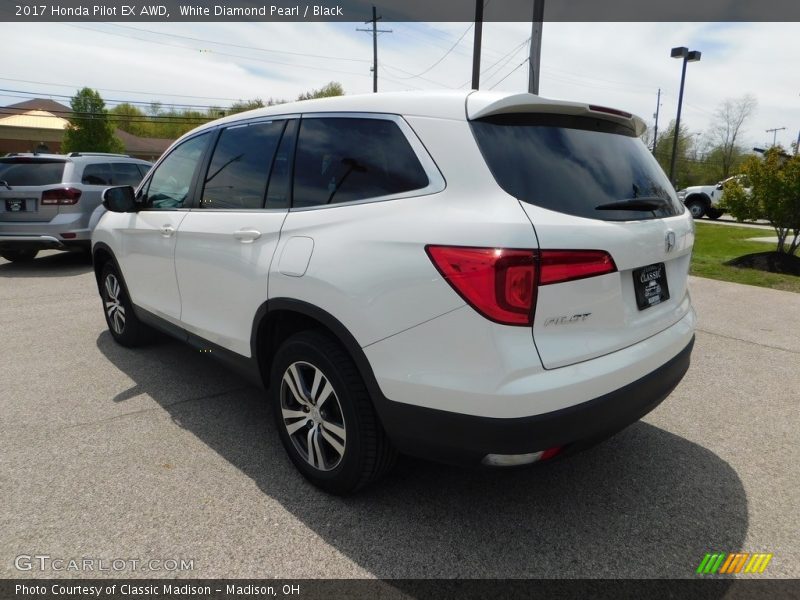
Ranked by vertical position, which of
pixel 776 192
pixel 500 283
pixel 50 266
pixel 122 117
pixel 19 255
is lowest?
pixel 50 266

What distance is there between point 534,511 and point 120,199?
3.55 m

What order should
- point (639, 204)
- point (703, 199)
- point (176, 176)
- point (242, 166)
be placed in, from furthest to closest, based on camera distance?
1. point (703, 199)
2. point (176, 176)
3. point (242, 166)
4. point (639, 204)

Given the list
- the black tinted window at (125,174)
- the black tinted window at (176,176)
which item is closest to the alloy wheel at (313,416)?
the black tinted window at (176,176)

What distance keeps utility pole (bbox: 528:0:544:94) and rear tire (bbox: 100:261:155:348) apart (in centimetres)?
1125

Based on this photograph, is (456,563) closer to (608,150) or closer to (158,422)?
(608,150)

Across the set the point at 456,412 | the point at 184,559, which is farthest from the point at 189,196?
the point at 456,412

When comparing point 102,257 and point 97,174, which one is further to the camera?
point 97,174

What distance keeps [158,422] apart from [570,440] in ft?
8.51

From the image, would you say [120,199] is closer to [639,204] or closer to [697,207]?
[639,204]

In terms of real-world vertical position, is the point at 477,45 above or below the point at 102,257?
above

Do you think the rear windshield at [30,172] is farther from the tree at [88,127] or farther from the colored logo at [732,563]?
the tree at [88,127]

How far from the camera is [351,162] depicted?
2.47 meters

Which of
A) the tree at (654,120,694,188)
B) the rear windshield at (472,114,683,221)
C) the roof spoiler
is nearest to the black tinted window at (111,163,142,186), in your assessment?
the roof spoiler

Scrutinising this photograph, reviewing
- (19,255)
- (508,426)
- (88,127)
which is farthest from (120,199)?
(88,127)
